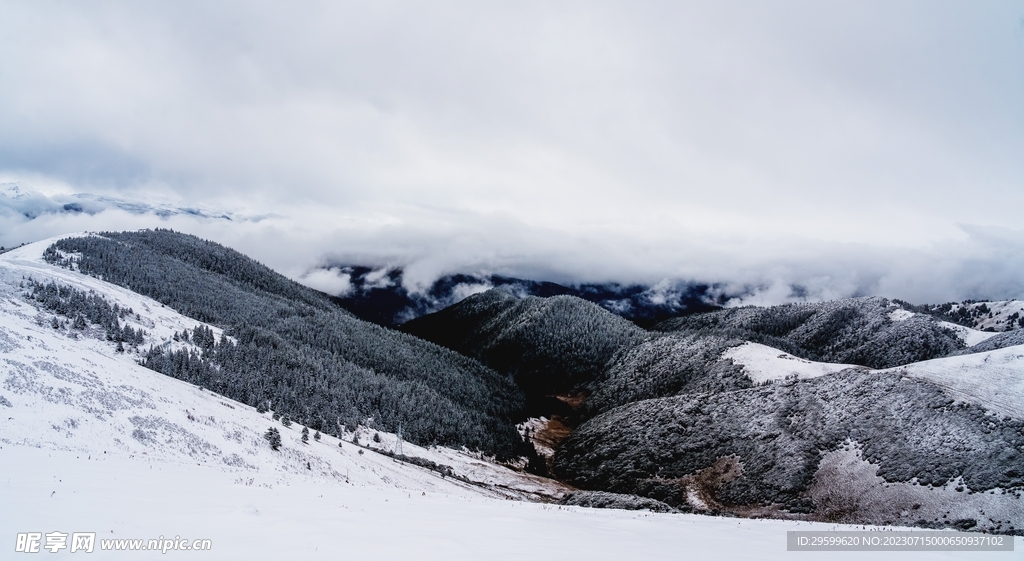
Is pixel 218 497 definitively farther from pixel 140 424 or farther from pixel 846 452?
pixel 846 452

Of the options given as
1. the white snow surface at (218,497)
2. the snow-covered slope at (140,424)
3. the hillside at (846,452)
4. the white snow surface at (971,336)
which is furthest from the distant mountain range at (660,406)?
the white snow surface at (971,336)

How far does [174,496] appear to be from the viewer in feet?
61.3

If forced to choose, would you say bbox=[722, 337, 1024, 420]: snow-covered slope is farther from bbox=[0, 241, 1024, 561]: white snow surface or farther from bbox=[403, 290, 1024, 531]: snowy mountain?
bbox=[0, 241, 1024, 561]: white snow surface

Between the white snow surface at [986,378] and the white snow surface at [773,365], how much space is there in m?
17.1

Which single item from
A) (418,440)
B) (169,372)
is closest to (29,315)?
(169,372)

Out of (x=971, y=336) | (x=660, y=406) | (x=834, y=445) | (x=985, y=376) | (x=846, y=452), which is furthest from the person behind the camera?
(x=971, y=336)

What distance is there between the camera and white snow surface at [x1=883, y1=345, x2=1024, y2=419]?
212ft

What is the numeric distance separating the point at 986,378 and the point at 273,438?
93480mm

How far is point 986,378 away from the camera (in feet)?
233

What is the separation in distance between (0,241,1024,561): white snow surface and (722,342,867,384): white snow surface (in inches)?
3470

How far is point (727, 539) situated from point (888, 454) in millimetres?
61383

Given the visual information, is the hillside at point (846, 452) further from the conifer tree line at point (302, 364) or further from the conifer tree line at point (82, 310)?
the conifer tree line at point (82, 310)

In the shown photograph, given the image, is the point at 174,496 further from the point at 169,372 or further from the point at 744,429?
the point at 744,429

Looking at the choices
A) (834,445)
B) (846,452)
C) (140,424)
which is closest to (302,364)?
(140,424)
